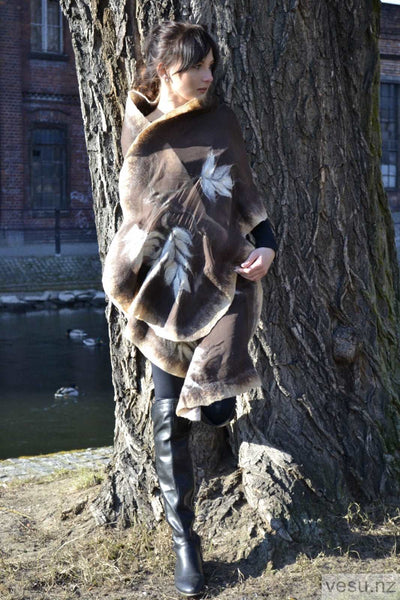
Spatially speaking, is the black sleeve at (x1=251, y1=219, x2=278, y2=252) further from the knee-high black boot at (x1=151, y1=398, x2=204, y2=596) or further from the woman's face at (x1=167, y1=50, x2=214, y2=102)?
the knee-high black boot at (x1=151, y1=398, x2=204, y2=596)

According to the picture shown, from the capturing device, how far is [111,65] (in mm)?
3926

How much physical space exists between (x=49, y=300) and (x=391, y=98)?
1654 centimetres

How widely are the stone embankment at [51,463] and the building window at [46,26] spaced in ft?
68.1

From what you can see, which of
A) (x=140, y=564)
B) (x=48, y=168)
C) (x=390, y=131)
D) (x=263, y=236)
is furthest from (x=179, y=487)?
(x=390, y=131)

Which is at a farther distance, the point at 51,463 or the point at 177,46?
the point at 51,463

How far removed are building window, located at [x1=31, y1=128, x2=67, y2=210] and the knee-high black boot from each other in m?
22.4

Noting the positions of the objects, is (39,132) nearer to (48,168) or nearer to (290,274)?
(48,168)

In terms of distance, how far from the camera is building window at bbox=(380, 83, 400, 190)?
98.5 ft

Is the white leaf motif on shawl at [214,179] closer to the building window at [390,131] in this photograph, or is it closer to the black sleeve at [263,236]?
the black sleeve at [263,236]

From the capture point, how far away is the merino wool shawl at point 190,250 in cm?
337

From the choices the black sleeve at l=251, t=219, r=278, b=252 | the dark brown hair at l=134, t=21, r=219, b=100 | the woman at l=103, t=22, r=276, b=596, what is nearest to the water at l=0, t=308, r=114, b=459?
the woman at l=103, t=22, r=276, b=596

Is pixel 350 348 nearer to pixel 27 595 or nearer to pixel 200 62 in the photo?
pixel 200 62

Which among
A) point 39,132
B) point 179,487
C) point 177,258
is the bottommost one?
point 179,487

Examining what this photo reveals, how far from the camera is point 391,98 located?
30.1 metres
